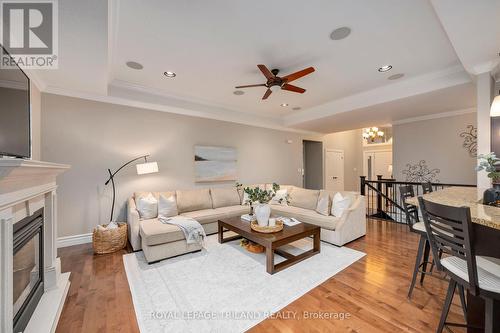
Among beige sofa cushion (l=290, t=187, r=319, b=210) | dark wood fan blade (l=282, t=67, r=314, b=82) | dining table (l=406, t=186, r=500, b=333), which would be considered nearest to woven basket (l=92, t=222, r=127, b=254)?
beige sofa cushion (l=290, t=187, r=319, b=210)

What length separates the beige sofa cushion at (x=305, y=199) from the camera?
4.17 m

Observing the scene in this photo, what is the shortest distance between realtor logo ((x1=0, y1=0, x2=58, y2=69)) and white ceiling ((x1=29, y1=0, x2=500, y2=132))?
9 cm

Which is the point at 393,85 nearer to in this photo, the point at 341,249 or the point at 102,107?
the point at 341,249

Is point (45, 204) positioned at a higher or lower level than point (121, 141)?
lower

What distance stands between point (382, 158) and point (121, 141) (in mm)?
10385

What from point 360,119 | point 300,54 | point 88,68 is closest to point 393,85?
point 360,119

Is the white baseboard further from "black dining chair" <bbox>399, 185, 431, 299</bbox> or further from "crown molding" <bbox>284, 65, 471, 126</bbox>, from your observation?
"crown molding" <bbox>284, 65, 471, 126</bbox>

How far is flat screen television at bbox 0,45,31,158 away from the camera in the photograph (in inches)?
55.1

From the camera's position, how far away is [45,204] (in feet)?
6.88

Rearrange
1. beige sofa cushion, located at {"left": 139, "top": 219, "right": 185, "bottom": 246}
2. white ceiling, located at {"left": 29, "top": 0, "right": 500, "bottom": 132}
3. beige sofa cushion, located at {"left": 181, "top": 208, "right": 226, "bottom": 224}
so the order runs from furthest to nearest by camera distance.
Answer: beige sofa cushion, located at {"left": 181, "top": 208, "right": 226, "bottom": 224} < beige sofa cushion, located at {"left": 139, "top": 219, "right": 185, "bottom": 246} < white ceiling, located at {"left": 29, "top": 0, "right": 500, "bottom": 132}

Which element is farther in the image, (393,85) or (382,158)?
(382,158)

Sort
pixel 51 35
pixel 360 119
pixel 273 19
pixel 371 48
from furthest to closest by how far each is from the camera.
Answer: pixel 360 119 < pixel 371 48 < pixel 273 19 < pixel 51 35

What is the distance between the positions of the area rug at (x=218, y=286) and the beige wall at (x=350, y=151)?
5502mm

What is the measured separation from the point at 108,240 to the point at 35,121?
6.59 ft
